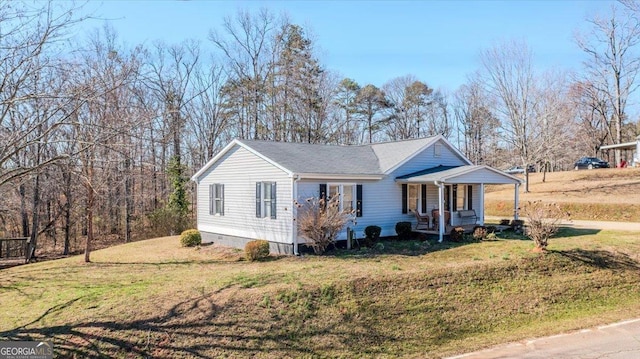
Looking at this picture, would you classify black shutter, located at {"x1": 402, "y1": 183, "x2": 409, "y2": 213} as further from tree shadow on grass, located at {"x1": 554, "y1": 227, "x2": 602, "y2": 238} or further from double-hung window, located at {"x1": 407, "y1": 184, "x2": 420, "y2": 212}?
tree shadow on grass, located at {"x1": 554, "y1": 227, "x2": 602, "y2": 238}

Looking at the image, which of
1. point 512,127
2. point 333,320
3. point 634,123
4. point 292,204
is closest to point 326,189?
point 292,204

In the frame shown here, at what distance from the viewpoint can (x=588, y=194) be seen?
2792 cm

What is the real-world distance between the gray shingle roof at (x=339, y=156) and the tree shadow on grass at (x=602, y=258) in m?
7.12

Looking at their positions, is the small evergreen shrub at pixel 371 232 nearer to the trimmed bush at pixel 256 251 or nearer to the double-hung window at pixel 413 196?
the double-hung window at pixel 413 196

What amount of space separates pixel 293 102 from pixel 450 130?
77.5 feet

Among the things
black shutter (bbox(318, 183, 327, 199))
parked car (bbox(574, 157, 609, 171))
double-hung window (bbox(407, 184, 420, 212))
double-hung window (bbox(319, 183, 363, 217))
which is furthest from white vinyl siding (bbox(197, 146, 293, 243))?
parked car (bbox(574, 157, 609, 171))

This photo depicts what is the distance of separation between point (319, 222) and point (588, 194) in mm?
21713

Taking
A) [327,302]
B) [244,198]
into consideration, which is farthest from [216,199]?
[327,302]

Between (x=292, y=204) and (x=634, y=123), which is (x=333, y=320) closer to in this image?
(x=292, y=204)

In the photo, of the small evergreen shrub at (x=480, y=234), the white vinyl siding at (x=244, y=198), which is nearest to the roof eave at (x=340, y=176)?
the white vinyl siding at (x=244, y=198)

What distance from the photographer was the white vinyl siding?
50.0 feet

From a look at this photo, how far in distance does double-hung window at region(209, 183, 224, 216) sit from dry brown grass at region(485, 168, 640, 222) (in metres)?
18.5

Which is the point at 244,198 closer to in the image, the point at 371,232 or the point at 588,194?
the point at 371,232

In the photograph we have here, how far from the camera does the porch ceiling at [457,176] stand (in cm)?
1727
